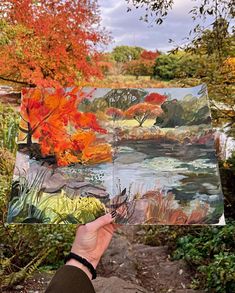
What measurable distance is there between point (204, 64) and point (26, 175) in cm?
234

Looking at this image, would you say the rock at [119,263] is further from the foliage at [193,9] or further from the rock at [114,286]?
the foliage at [193,9]

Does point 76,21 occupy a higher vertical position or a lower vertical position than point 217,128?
higher

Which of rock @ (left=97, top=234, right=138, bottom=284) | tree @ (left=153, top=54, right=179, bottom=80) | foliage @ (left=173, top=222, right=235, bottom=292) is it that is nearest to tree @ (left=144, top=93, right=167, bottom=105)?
foliage @ (left=173, top=222, right=235, bottom=292)

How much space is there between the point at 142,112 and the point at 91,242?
2.30 ft

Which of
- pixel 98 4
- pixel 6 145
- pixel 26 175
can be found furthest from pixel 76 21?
pixel 26 175

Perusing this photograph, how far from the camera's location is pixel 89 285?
1.00 metres

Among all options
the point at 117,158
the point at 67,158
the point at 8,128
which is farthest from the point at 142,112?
the point at 8,128

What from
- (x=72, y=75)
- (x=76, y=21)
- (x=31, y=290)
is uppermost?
(x=76, y=21)

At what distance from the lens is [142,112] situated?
1.79 metres

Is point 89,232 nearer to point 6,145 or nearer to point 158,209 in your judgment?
point 158,209

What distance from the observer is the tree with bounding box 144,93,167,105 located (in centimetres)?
179

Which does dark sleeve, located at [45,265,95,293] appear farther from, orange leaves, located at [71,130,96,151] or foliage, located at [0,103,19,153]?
foliage, located at [0,103,19,153]

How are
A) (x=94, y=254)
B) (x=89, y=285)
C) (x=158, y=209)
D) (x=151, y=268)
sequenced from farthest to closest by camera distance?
(x=151, y=268)
(x=158, y=209)
(x=94, y=254)
(x=89, y=285)

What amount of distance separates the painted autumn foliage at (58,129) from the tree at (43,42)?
78.7 inches
